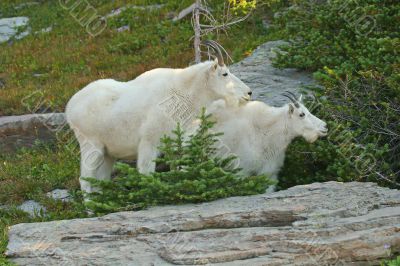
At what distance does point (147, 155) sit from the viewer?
10.2 m

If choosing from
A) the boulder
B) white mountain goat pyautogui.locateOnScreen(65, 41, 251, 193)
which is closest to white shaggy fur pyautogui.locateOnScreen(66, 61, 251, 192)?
white mountain goat pyautogui.locateOnScreen(65, 41, 251, 193)

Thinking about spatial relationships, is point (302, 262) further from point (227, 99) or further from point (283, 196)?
point (227, 99)

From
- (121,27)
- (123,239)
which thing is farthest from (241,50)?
(123,239)

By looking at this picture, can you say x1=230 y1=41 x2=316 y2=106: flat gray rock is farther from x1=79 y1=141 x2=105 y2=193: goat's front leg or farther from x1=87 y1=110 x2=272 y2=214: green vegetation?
x1=87 y1=110 x2=272 y2=214: green vegetation

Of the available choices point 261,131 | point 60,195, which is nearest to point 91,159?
point 60,195

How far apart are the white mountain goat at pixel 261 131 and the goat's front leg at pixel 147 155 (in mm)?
930

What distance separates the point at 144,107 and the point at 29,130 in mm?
5773

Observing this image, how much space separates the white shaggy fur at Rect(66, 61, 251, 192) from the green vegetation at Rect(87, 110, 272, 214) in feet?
2.96

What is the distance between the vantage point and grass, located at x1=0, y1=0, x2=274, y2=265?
13.5m

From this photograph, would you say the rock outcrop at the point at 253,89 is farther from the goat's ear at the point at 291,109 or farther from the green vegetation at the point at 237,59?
the goat's ear at the point at 291,109

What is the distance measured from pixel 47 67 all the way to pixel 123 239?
12657 mm

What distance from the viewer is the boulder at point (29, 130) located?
15.1 meters

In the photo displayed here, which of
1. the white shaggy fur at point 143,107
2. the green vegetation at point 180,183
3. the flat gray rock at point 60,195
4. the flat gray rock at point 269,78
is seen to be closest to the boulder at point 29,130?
the flat gray rock at point 60,195

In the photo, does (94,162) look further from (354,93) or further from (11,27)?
(11,27)
